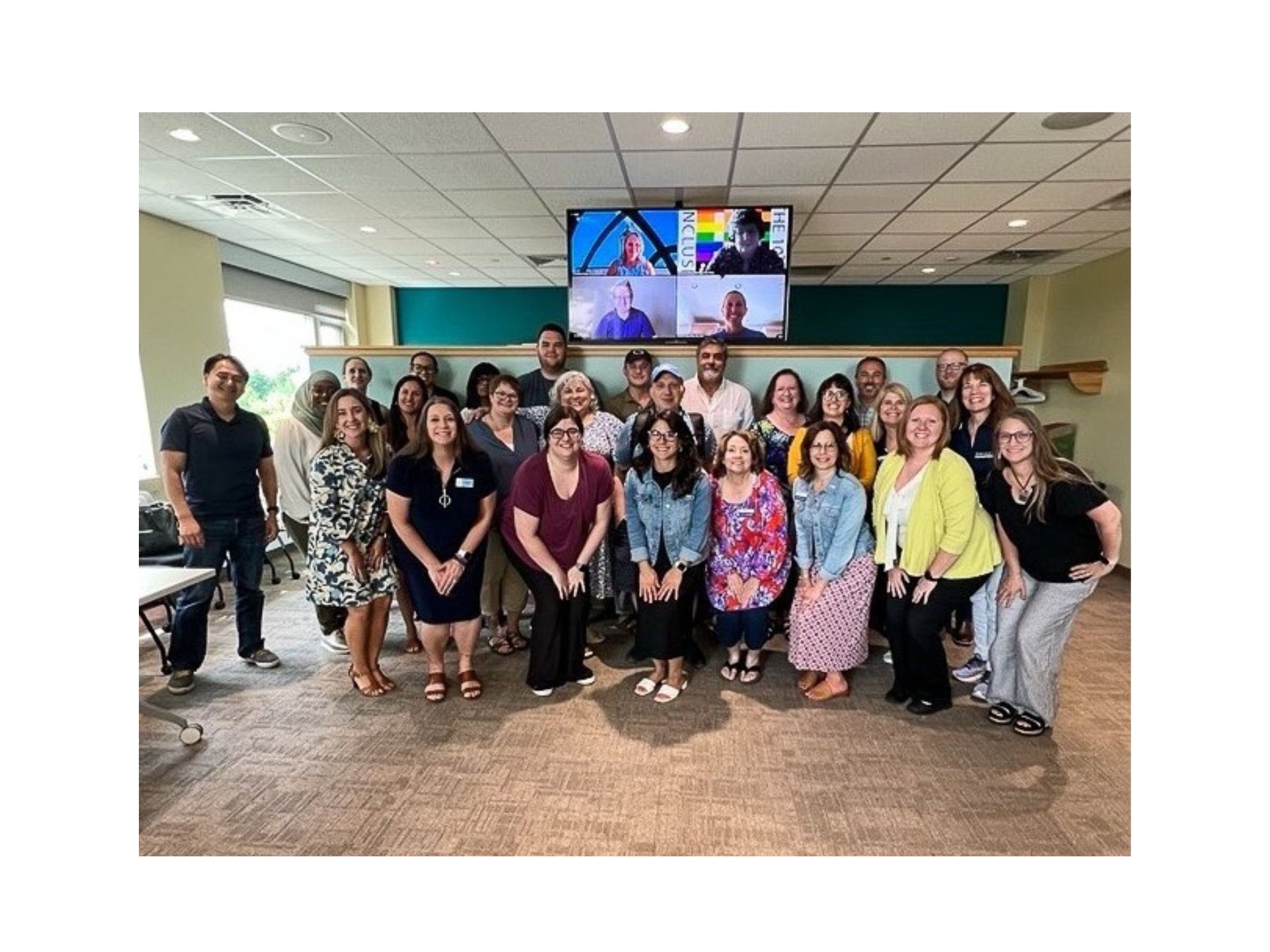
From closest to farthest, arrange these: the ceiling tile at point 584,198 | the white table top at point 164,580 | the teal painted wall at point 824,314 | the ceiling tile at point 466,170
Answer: the white table top at point 164,580 < the ceiling tile at point 466,170 < the ceiling tile at point 584,198 < the teal painted wall at point 824,314

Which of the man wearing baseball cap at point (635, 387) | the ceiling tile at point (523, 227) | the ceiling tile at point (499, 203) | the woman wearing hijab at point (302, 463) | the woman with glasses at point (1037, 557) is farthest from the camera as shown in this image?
the ceiling tile at point (523, 227)

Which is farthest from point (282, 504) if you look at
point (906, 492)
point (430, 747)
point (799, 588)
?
point (906, 492)

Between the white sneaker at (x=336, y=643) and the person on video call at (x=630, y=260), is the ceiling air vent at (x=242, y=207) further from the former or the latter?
the white sneaker at (x=336, y=643)

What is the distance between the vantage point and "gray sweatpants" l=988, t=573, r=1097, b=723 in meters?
2.08

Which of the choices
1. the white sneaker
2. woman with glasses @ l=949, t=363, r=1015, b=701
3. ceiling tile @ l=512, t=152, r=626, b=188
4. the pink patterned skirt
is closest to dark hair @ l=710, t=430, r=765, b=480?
the pink patterned skirt

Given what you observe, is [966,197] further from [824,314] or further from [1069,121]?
[824,314]

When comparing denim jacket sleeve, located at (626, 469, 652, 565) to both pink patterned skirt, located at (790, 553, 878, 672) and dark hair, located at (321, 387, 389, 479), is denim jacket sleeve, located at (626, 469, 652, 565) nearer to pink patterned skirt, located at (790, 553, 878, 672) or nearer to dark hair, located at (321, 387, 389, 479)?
pink patterned skirt, located at (790, 553, 878, 672)

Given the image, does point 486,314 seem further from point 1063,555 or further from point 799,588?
point 1063,555

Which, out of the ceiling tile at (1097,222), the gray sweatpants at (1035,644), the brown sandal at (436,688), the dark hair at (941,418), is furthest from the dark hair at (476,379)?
the ceiling tile at (1097,222)

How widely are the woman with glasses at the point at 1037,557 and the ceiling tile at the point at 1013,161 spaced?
6.39 ft

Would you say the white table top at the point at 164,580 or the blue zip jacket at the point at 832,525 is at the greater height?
the blue zip jacket at the point at 832,525

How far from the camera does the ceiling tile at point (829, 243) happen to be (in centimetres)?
486

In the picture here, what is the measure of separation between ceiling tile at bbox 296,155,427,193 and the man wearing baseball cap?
1.86 meters
